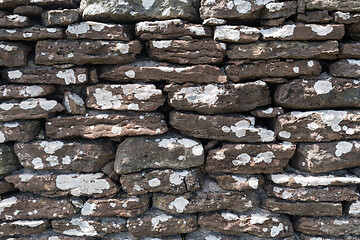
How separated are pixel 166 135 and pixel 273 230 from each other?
4.03 ft

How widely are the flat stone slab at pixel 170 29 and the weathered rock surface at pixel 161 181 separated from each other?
1094 mm

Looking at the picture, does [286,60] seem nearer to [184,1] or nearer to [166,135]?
[184,1]

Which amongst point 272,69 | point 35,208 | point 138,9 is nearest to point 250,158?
point 272,69

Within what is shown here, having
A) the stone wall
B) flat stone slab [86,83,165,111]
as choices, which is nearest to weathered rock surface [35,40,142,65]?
the stone wall

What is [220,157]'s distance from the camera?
2062 millimetres

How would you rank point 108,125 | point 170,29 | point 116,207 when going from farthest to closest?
point 116,207
point 108,125
point 170,29

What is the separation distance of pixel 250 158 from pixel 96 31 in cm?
160

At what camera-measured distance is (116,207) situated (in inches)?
84.0

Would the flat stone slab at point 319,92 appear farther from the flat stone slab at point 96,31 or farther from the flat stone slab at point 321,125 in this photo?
the flat stone slab at point 96,31

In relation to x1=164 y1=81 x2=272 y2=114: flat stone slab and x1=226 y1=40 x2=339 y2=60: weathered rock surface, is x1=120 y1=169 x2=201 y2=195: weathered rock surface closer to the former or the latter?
x1=164 y1=81 x2=272 y2=114: flat stone slab

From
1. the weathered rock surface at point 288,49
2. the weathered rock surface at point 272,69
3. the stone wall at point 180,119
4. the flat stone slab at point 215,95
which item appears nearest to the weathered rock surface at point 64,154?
the stone wall at point 180,119

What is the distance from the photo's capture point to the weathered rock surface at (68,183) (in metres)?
2.11

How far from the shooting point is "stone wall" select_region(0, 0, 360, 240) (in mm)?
1917

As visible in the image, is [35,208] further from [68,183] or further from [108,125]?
[108,125]
